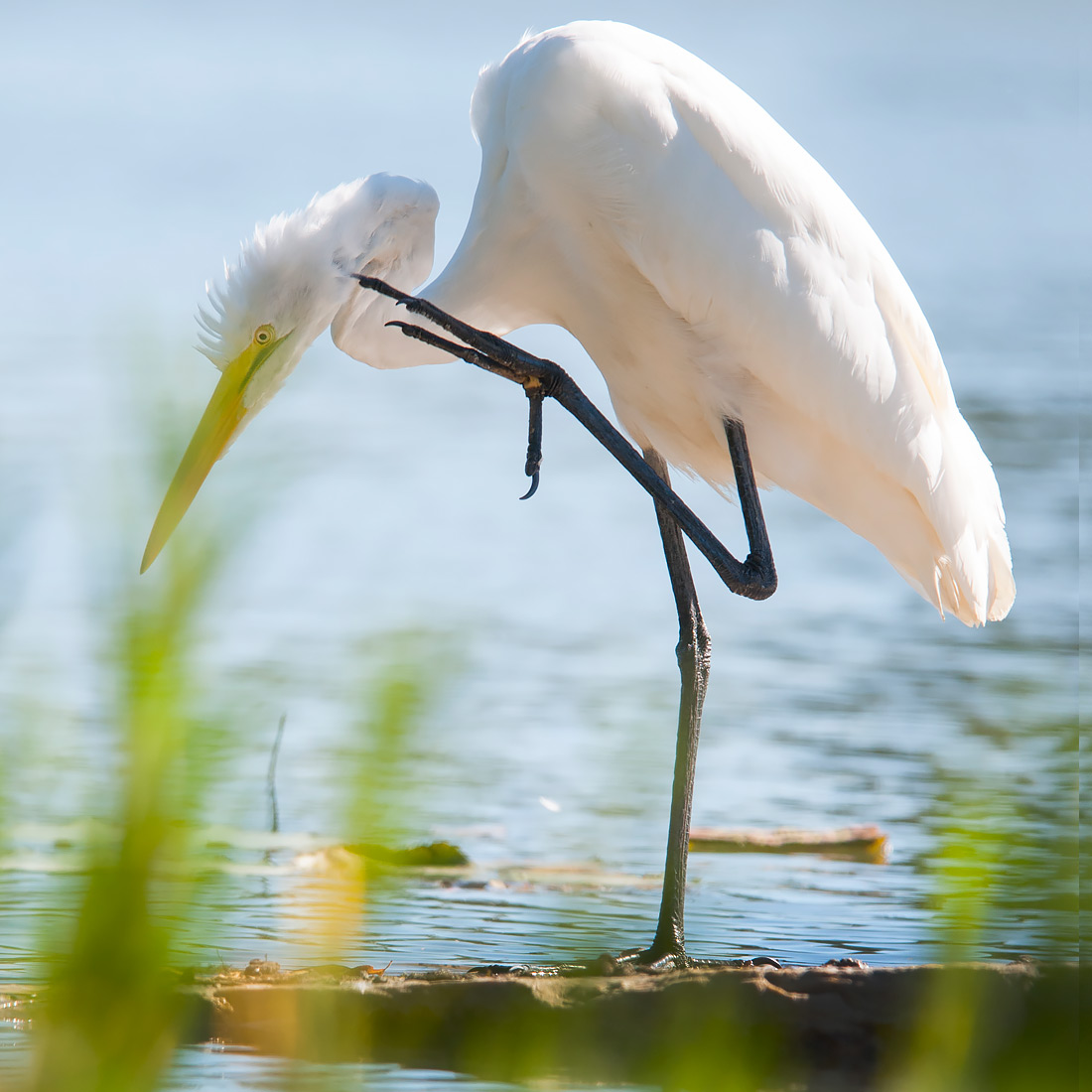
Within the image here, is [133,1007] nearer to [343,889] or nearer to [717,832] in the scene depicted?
[343,889]

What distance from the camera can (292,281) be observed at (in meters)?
3.50

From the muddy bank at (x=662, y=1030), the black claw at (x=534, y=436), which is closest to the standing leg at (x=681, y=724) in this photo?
the black claw at (x=534, y=436)

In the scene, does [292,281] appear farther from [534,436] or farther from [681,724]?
[681,724]

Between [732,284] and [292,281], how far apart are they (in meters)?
1.01

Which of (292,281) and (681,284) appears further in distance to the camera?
(292,281)

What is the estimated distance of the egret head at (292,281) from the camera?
348 cm

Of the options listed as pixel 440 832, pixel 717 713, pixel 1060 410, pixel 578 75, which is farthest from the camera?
pixel 1060 410

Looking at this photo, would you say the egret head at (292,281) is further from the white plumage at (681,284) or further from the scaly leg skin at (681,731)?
the scaly leg skin at (681,731)

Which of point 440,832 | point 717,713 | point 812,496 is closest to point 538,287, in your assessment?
point 812,496

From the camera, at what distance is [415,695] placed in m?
0.68

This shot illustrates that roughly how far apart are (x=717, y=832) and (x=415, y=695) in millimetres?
3608

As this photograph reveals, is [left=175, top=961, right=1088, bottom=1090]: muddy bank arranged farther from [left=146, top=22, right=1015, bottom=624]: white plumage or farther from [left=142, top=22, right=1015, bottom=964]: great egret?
[left=146, top=22, right=1015, bottom=624]: white plumage

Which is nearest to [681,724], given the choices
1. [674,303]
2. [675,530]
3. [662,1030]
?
[675,530]

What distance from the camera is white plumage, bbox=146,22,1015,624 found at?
333 centimetres
